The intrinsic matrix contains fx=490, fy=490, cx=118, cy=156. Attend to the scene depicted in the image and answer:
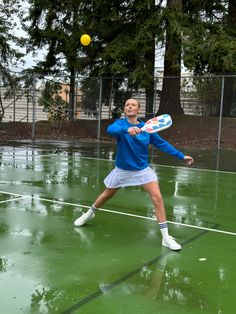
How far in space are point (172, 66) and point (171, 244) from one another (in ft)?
51.3

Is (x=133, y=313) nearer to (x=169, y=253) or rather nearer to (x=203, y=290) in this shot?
(x=203, y=290)

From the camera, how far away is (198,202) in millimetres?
8359

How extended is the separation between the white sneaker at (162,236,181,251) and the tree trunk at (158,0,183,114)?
551 inches

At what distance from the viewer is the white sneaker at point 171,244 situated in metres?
5.56

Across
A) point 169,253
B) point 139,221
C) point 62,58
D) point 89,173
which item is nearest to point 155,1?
point 62,58

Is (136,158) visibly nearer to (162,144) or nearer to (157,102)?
(162,144)

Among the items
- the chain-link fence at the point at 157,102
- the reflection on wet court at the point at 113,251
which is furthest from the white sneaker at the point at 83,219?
the chain-link fence at the point at 157,102

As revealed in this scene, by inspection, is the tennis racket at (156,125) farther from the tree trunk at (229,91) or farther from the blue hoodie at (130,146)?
the tree trunk at (229,91)

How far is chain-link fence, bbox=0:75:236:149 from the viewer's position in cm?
2134

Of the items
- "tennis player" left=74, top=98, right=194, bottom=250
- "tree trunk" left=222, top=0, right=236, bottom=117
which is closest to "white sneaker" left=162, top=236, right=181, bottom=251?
"tennis player" left=74, top=98, right=194, bottom=250

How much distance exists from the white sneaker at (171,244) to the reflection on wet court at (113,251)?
0.06m

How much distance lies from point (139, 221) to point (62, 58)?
2142 cm

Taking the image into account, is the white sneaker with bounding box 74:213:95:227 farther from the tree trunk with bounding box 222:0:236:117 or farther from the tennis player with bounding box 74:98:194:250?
the tree trunk with bounding box 222:0:236:117

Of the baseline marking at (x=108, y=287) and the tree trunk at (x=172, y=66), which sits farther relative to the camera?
the tree trunk at (x=172, y=66)
